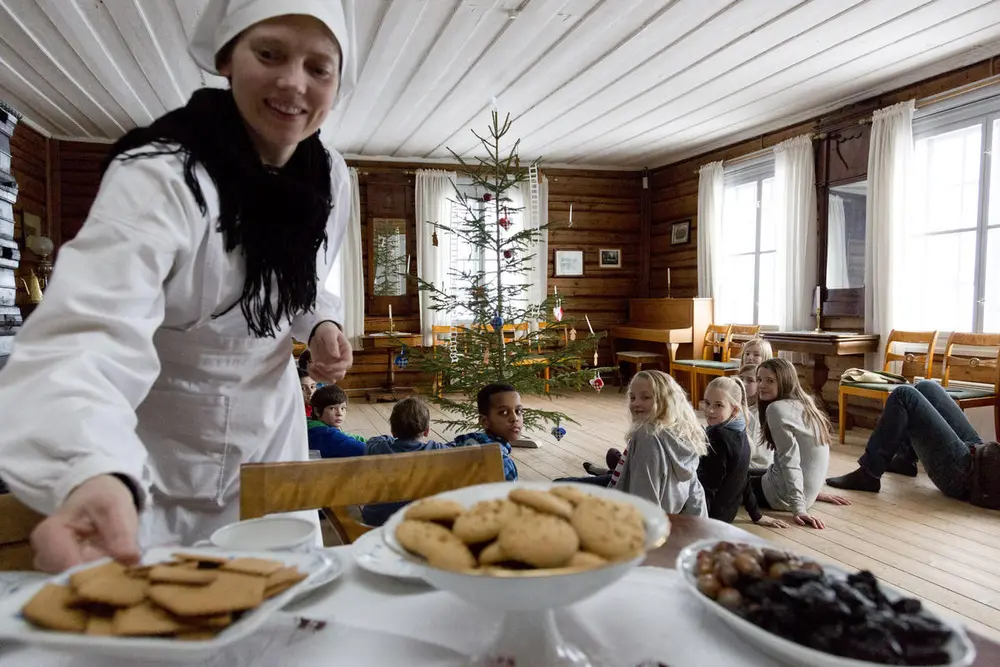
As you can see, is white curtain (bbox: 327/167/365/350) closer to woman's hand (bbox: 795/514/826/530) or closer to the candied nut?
woman's hand (bbox: 795/514/826/530)

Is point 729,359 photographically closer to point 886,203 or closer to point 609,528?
point 886,203

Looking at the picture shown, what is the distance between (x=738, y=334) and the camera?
6516mm

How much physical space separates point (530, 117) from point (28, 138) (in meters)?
4.82

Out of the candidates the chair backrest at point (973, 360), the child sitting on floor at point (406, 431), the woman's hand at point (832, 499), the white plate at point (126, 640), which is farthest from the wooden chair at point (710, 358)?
the white plate at point (126, 640)

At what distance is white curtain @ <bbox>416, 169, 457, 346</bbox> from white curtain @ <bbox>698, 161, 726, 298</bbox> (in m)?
2.93

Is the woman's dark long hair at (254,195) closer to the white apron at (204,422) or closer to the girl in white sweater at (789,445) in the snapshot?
the white apron at (204,422)

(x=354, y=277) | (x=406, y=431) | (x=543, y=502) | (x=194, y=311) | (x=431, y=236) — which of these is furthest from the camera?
(x=431, y=236)

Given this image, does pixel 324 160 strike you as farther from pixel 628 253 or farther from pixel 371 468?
pixel 628 253

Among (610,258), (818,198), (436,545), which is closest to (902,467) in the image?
(818,198)

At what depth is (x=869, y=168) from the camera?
524 cm

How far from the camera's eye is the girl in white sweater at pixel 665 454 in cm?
245

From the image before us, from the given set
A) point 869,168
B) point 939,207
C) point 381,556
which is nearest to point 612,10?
point 869,168

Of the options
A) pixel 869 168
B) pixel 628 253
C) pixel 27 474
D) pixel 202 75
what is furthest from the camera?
pixel 628 253

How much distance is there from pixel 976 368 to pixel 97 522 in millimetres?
5265
